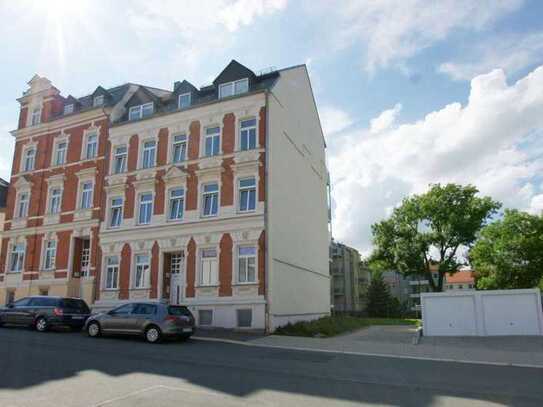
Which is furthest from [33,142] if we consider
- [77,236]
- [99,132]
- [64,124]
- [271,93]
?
[271,93]

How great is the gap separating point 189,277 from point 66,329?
6.06 m

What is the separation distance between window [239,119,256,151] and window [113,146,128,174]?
7913 millimetres

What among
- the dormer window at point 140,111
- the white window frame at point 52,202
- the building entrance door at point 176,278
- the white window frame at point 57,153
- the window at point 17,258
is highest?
the dormer window at point 140,111

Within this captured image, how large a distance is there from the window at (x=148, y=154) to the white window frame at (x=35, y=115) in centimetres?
1036

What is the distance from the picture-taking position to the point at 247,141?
922 inches

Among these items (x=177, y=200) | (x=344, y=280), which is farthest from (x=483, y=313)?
(x=344, y=280)

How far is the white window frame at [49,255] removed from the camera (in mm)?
27375

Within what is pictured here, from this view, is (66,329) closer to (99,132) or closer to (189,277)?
(189,277)

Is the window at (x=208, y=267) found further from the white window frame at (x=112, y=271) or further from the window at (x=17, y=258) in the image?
the window at (x=17, y=258)

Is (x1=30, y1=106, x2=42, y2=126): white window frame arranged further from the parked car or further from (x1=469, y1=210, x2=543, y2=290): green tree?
(x1=469, y1=210, x2=543, y2=290): green tree

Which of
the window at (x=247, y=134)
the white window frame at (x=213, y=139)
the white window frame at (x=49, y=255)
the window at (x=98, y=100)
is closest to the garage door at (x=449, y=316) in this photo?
the window at (x=247, y=134)

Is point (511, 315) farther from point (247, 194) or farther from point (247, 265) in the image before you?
point (247, 194)

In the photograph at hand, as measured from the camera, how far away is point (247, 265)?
2152 cm

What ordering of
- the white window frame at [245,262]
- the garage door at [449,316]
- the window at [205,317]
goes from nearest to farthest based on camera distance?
the garage door at [449,316] < the white window frame at [245,262] < the window at [205,317]
